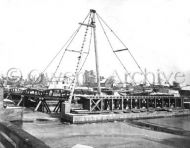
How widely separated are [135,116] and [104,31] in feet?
48.5

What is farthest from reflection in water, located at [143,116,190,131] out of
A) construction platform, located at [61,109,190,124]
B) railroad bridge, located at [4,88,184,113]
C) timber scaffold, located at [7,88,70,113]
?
timber scaffold, located at [7,88,70,113]

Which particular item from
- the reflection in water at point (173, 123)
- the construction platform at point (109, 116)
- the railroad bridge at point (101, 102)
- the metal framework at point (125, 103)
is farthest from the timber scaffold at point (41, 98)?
the reflection in water at point (173, 123)

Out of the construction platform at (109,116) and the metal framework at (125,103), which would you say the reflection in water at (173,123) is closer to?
the construction platform at (109,116)

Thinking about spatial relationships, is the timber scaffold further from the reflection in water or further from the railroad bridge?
the reflection in water

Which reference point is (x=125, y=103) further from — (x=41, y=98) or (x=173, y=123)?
(x=41, y=98)

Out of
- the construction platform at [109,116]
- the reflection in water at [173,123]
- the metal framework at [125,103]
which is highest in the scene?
the metal framework at [125,103]

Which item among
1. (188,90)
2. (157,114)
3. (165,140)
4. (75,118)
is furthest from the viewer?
(188,90)

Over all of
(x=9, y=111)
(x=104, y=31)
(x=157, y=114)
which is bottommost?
(x=157, y=114)

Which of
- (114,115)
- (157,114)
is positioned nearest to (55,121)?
(114,115)

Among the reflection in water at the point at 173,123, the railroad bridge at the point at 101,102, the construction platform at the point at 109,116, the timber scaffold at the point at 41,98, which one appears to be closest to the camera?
the construction platform at the point at 109,116

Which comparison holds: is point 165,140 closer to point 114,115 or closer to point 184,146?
point 184,146

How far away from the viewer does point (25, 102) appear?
41875 millimetres

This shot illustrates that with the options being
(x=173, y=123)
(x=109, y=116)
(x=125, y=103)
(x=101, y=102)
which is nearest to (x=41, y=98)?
(x=101, y=102)

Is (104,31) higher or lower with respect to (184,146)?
higher
